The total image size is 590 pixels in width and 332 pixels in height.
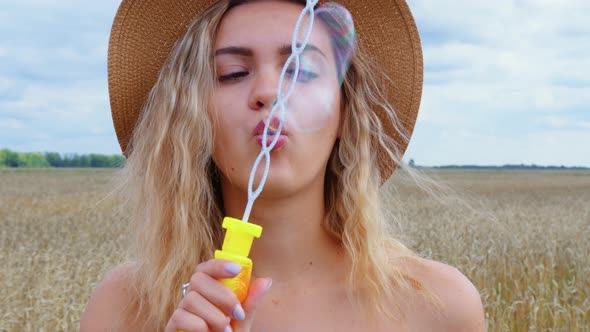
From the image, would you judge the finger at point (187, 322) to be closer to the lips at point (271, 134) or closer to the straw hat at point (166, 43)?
the lips at point (271, 134)

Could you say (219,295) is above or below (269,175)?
below

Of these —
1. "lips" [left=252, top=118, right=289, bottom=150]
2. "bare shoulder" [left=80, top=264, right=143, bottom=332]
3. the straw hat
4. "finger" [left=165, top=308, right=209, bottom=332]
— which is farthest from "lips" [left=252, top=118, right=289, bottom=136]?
"bare shoulder" [left=80, top=264, right=143, bottom=332]

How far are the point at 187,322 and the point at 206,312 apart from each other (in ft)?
0.15

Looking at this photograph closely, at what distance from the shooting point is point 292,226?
6.26ft

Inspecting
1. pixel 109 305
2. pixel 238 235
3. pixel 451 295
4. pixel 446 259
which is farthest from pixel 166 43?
pixel 446 259

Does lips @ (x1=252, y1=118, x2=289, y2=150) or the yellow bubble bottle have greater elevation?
lips @ (x1=252, y1=118, x2=289, y2=150)

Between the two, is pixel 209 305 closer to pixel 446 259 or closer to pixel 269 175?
pixel 269 175

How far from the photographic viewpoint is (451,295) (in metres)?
1.99

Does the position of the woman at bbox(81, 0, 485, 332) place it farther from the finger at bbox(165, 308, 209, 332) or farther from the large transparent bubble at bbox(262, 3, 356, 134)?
the finger at bbox(165, 308, 209, 332)

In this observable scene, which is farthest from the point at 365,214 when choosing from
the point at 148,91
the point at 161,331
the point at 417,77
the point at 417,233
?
the point at 417,233

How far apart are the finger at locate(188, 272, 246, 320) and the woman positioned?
0.45 m

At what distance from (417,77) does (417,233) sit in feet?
23.8

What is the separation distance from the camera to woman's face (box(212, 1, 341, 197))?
1.63 m

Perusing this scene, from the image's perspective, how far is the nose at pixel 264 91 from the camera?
1.61 metres
